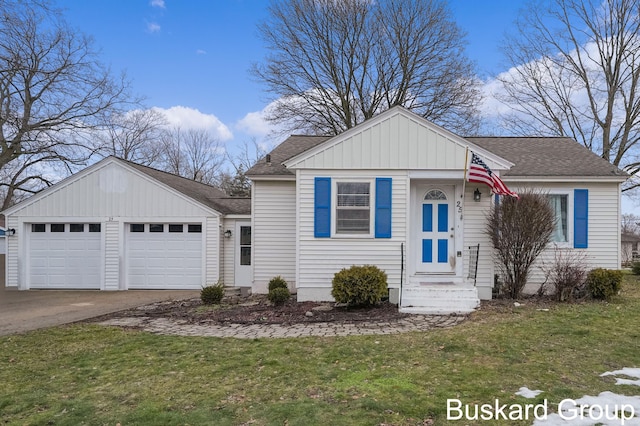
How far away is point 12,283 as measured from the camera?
12.5 metres

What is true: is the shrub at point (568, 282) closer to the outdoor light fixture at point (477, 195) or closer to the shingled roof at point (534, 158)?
the outdoor light fixture at point (477, 195)

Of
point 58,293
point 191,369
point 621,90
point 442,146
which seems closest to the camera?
point 191,369

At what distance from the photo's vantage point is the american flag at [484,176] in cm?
830

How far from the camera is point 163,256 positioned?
12531 mm

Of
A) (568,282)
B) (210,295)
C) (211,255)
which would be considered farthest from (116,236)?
(568,282)

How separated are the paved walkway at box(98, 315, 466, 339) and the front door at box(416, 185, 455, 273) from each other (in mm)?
2024

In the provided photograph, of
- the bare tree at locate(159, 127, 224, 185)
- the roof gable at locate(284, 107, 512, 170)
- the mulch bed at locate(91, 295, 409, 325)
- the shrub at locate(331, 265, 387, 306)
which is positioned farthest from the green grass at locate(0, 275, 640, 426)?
the bare tree at locate(159, 127, 224, 185)

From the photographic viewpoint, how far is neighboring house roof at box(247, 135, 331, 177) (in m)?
10.6

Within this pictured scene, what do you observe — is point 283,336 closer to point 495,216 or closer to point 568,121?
point 495,216

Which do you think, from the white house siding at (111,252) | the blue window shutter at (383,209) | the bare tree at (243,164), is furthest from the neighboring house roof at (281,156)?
the bare tree at (243,164)

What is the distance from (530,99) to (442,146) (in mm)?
17770

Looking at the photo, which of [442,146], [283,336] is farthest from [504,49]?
[283,336]

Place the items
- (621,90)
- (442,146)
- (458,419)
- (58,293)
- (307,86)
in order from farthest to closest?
(307,86) → (621,90) → (58,293) → (442,146) → (458,419)

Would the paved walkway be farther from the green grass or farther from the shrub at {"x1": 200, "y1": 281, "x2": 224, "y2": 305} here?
the shrub at {"x1": 200, "y1": 281, "x2": 224, "y2": 305}
